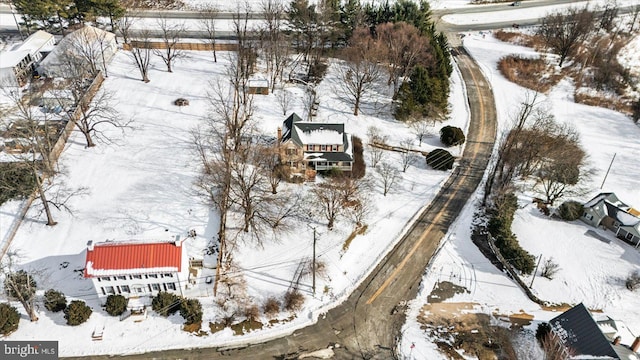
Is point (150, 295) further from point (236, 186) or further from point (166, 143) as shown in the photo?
point (166, 143)

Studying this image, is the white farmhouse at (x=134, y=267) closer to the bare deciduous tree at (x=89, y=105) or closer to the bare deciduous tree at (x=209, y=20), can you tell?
the bare deciduous tree at (x=89, y=105)

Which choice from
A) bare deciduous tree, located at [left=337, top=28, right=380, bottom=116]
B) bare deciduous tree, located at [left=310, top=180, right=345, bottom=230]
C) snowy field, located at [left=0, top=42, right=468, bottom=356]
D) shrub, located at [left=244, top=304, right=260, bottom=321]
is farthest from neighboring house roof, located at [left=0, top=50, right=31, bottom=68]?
shrub, located at [left=244, top=304, right=260, bottom=321]

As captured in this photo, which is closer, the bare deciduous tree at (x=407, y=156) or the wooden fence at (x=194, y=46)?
the bare deciduous tree at (x=407, y=156)

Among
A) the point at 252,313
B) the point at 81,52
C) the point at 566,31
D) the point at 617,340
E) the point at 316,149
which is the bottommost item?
the point at 252,313

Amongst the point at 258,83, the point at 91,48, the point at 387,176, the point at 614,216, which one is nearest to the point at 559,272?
the point at 614,216

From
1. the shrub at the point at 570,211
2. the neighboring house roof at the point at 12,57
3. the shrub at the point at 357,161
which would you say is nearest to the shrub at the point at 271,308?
the shrub at the point at 357,161

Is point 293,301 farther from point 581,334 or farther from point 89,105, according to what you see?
point 89,105

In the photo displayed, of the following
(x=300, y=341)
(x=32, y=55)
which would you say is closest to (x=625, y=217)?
(x=300, y=341)
